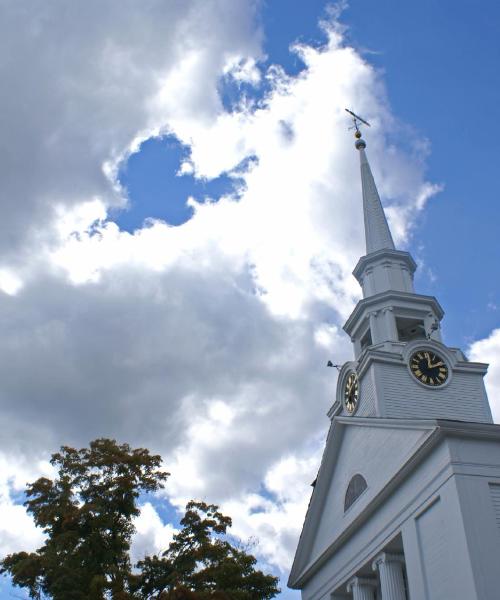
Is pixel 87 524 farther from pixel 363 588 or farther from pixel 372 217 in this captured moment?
pixel 372 217

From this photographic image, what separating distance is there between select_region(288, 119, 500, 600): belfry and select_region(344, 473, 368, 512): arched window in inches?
2.0

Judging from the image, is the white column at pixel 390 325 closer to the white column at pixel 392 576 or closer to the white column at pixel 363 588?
the white column at pixel 363 588

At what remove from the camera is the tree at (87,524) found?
24.1 m

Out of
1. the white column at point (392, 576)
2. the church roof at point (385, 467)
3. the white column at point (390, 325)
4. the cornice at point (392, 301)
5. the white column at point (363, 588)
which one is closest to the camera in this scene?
the church roof at point (385, 467)

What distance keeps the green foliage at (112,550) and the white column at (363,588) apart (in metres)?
3.08

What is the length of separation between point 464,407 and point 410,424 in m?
7.43

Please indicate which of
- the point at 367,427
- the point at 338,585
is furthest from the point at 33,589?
the point at 367,427

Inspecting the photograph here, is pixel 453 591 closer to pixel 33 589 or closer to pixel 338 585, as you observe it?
pixel 338 585

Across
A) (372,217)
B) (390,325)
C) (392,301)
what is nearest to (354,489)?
(390,325)

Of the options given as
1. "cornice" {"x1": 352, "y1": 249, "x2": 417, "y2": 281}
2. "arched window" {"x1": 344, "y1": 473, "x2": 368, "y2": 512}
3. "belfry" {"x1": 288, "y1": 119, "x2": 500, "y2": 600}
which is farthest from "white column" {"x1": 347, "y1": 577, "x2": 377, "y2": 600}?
"cornice" {"x1": 352, "y1": 249, "x2": 417, "y2": 281}

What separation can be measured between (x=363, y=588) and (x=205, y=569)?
19.0 feet

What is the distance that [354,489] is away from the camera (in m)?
28.7

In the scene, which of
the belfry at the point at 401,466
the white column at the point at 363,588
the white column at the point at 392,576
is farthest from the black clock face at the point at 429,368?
the white column at the point at 392,576

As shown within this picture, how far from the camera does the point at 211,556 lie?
26188 millimetres
